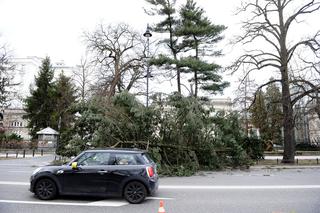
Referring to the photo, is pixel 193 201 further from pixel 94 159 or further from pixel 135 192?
pixel 94 159

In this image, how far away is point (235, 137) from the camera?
18.6 m

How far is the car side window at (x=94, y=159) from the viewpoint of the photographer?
26.7ft

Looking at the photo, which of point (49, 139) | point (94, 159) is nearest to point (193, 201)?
point (94, 159)

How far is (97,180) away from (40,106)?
146ft

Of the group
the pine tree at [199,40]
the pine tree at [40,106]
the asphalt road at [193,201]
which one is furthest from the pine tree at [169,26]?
the pine tree at [40,106]

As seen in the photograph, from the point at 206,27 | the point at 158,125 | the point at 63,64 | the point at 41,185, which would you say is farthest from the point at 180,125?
the point at 63,64

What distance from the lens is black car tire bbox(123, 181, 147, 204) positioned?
7707mm

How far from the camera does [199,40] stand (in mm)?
25344

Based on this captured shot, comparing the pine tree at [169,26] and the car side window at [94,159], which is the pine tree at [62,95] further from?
the car side window at [94,159]

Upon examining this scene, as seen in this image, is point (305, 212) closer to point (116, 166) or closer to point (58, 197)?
point (116, 166)

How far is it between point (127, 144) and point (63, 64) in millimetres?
83961

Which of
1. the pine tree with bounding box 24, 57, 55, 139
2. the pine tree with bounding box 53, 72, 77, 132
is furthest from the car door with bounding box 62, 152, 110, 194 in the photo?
the pine tree with bounding box 24, 57, 55, 139

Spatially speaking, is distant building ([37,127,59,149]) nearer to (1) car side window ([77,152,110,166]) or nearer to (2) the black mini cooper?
(2) the black mini cooper

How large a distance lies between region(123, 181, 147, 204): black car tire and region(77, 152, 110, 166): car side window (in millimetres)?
1106
